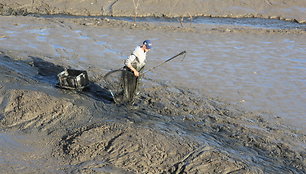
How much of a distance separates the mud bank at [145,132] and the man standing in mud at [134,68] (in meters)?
0.38

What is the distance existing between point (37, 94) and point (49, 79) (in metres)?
1.82

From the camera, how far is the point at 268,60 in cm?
1288

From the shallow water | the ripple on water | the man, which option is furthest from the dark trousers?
the shallow water

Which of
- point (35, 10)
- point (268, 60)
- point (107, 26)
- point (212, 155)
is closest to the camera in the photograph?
point (212, 155)

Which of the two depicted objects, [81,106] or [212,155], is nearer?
[212,155]

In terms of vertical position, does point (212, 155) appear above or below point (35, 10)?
below

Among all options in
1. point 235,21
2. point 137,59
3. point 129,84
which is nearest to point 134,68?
point 137,59

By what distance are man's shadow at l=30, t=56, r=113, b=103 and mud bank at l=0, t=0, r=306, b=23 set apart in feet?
34.0

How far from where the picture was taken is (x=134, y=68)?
8539 millimetres

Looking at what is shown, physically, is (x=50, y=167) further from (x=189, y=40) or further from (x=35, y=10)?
(x=35, y=10)

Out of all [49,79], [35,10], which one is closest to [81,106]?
[49,79]

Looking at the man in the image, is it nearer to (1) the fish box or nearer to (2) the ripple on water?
(1) the fish box

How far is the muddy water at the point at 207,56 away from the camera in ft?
32.6

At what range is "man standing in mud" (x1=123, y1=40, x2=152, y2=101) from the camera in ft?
27.4
